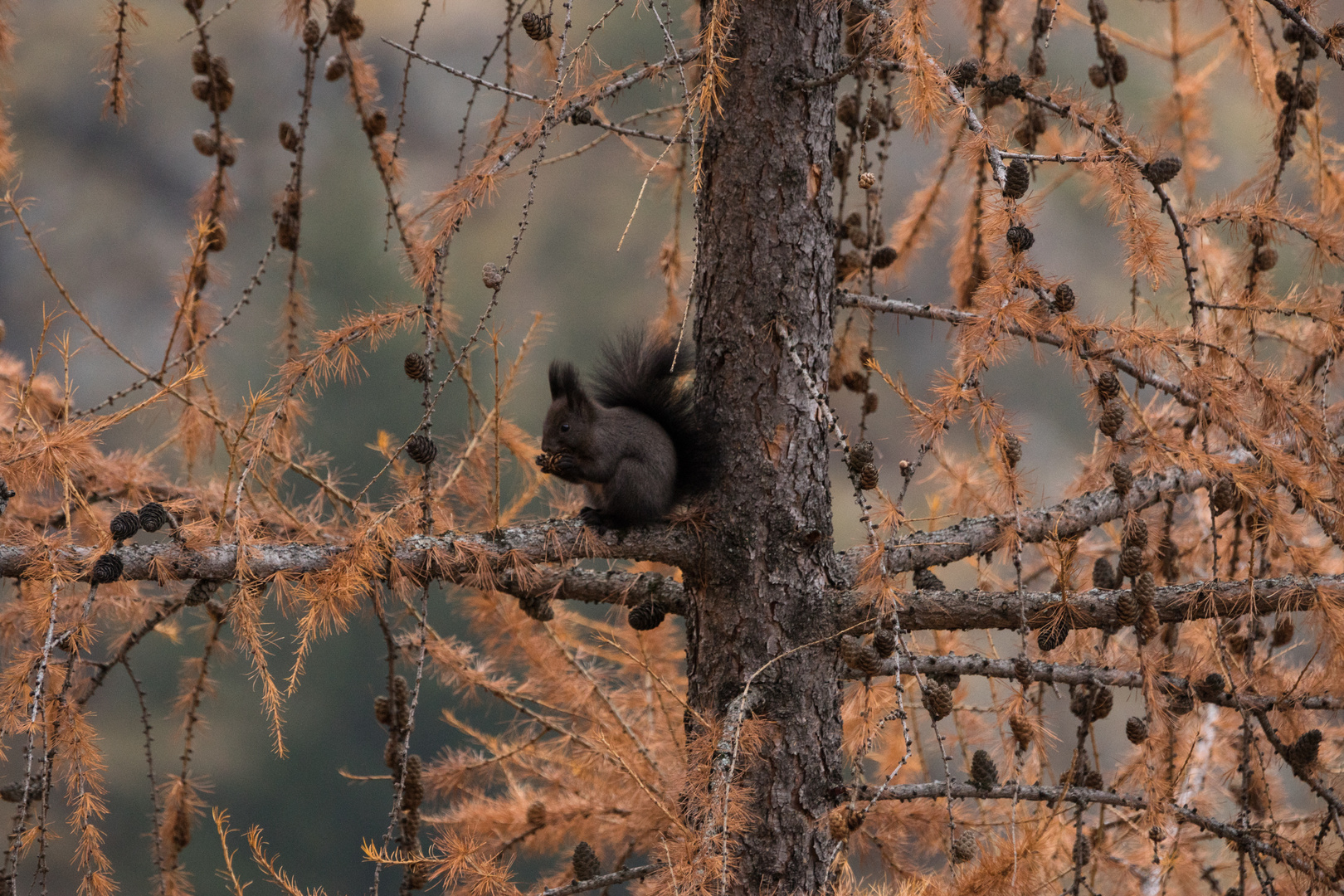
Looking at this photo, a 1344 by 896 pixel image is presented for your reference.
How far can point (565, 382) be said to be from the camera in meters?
1.65

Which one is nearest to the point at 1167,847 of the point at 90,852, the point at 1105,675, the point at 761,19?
the point at 1105,675

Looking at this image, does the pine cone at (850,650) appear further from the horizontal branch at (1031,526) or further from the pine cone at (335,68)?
the pine cone at (335,68)

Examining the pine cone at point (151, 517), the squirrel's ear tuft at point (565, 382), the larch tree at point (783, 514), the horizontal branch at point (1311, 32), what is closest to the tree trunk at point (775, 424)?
the larch tree at point (783, 514)

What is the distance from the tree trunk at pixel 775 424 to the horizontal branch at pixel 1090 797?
0.45 feet

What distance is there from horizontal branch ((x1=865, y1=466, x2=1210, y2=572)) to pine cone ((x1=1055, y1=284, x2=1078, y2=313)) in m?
0.42

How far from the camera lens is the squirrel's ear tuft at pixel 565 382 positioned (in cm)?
163

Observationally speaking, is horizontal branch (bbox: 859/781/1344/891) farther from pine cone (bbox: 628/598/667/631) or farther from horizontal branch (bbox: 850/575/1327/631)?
pine cone (bbox: 628/598/667/631)

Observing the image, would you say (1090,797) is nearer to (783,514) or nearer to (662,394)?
(783,514)

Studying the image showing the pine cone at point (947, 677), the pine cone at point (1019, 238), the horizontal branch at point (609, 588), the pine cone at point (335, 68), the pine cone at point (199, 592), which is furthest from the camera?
the pine cone at point (335, 68)

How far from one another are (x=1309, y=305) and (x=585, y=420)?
0.98 meters

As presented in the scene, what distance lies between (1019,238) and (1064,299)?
A: 0.39 feet

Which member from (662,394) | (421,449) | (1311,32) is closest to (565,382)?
(662,394)

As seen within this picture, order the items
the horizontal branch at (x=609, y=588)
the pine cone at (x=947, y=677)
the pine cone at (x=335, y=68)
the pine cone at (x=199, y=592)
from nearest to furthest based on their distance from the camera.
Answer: the pine cone at (x=199, y=592) < the pine cone at (x=947, y=677) < the horizontal branch at (x=609, y=588) < the pine cone at (x=335, y=68)

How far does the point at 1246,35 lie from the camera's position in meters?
1.32
